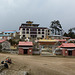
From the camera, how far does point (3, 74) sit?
9289mm

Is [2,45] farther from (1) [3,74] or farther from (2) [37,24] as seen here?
(2) [37,24]

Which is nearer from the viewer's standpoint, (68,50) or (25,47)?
(68,50)

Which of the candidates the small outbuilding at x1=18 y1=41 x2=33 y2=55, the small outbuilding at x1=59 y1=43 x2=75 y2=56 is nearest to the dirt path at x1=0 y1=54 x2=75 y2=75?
the small outbuilding at x1=59 y1=43 x2=75 y2=56

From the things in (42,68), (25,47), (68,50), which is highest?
(25,47)

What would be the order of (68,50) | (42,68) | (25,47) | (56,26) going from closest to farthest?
(42,68) → (68,50) → (25,47) → (56,26)

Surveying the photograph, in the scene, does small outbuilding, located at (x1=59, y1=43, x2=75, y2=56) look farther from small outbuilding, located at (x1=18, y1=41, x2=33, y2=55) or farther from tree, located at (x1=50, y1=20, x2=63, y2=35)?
tree, located at (x1=50, y1=20, x2=63, y2=35)

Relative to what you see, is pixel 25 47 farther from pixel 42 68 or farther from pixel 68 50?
pixel 42 68

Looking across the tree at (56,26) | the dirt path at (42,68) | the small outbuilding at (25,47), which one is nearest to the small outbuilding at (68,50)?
the small outbuilding at (25,47)

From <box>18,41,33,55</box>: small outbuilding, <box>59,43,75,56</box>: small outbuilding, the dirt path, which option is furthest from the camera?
<box>18,41,33,55</box>: small outbuilding

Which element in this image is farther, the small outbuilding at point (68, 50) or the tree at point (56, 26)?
the tree at point (56, 26)

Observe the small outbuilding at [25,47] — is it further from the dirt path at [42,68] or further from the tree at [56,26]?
the tree at [56,26]

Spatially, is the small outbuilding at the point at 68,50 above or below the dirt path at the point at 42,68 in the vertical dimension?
above

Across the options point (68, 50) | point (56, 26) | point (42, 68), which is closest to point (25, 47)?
point (68, 50)

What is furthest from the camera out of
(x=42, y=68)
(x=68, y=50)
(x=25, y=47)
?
(x=25, y=47)
